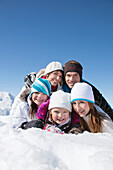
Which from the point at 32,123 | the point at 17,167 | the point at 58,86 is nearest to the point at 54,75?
the point at 58,86

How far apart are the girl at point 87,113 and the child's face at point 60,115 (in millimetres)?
172

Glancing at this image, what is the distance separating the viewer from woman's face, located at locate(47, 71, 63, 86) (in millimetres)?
2994

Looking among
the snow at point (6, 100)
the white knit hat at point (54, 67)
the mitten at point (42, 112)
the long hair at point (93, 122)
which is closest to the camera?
the long hair at point (93, 122)

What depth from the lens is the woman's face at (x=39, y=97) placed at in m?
2.48

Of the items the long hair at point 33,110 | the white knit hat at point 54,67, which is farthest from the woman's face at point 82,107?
the white knit hat at point 54,67

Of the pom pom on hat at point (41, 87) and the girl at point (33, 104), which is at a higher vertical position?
the pom pom on hat at point (41, 87)

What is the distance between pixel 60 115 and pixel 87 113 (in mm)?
424

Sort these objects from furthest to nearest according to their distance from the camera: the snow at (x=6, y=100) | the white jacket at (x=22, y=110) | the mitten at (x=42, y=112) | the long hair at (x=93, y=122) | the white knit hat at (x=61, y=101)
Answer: the snow at (x=6, y=100) → the white jacket at (x=22, y=110) → the mitten at (x=42, y=112) → the white knit hat at (x=61, y=101) → the long hair at (x=93, y=122)

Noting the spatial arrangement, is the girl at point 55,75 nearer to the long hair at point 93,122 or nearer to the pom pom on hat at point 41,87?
the pom pom on hat at point 41,87

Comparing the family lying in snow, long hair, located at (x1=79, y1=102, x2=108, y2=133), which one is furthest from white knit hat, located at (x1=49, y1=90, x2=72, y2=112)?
long hair, located at (x1=79, y1=102, x2=108, y2=133)

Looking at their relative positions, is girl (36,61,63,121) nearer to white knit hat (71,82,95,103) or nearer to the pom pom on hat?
the pom pom on hat

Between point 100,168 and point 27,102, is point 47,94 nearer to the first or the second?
point 27,102

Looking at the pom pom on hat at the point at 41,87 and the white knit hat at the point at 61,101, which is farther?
the pom pom on hat at the point at 41,87

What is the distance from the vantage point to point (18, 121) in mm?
2381
